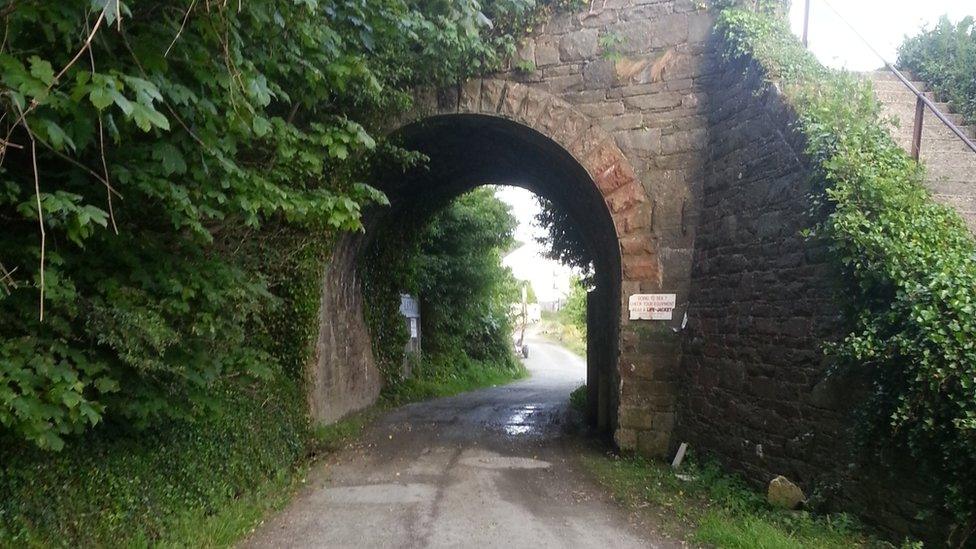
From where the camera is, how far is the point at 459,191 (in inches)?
515

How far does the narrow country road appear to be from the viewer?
5273 millimetres

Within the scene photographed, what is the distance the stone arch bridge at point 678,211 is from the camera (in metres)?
6.20

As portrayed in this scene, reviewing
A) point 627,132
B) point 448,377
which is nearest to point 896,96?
point 627,132

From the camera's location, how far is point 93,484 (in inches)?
168

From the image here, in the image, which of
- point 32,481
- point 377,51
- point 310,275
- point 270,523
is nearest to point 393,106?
point 377,51

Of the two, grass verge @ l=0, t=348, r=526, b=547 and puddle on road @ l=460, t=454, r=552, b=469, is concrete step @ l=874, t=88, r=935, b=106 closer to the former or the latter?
puddle on road @ l=460, t=454, r=552, b=469

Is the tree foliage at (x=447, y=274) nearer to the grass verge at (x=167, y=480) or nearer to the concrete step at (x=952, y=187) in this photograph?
the grass verge at (x=167, y=480)

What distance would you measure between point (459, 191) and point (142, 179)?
370 inches

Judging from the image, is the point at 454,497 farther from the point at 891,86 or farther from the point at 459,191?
the point at 459,191

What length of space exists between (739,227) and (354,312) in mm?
6533

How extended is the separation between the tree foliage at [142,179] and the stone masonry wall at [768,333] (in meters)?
3.28

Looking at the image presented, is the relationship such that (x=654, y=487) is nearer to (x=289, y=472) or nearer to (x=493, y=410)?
(x=289, y=472)

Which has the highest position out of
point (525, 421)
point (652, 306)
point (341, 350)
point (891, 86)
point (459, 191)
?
point (891, 86)

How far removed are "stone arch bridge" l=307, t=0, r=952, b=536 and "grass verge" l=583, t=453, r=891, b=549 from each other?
332 mm
